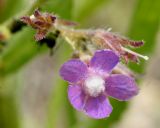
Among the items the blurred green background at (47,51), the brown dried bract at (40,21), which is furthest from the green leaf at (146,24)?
the brown dried bract at (40,21)

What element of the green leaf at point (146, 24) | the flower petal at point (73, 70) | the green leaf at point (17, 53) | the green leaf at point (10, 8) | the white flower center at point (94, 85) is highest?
the flower petal at point (73, 70)

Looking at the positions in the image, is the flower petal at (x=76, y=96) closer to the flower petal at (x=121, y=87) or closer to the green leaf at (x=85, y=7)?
the flower petal at (x=121, y=87)

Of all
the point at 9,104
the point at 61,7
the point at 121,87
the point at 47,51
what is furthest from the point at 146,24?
the point at 121,87

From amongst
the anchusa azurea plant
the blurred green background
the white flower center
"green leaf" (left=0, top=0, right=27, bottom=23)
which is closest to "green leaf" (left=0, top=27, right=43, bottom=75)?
the blurred green background

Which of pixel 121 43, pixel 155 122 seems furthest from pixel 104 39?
pixel 155 122

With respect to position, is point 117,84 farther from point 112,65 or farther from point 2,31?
point 2,31

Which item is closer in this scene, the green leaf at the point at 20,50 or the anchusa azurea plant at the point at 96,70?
the anchusa azurea plant at the point at 96,70

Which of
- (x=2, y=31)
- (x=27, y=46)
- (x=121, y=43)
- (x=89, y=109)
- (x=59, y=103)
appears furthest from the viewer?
(x=59, y=103)
